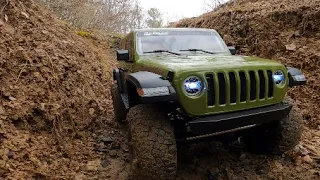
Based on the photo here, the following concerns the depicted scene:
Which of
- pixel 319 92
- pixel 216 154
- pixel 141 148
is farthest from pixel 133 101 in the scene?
pixel 319 92

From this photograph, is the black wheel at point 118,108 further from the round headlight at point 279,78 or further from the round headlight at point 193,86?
the round headlight at point 279,78

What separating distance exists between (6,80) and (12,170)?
169 centimetres

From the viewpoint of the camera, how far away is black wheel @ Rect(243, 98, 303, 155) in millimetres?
4031

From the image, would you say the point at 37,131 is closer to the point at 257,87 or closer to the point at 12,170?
the point at 12,170

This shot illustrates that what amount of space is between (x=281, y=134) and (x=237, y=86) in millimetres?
1099

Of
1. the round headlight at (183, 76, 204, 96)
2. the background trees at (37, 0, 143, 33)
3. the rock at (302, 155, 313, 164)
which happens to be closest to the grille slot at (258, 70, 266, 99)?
the round headlight at (183, 76, 204, 96)

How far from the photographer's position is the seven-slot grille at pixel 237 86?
3.34 metres

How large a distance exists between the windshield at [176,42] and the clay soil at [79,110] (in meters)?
1.40

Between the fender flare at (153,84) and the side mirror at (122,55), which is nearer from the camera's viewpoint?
the fender flare at (153,84)

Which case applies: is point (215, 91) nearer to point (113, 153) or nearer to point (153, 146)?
point (153, 146)

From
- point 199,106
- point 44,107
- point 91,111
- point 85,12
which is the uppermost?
point 85,12

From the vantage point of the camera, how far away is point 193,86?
130 inches

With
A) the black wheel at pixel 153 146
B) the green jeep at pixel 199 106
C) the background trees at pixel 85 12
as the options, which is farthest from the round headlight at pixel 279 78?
the background trees at pixel 85 12

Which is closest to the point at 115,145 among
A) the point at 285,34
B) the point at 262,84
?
the point at 262,84
